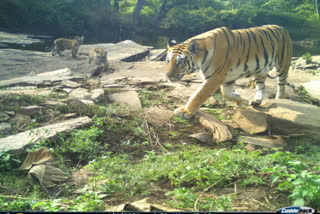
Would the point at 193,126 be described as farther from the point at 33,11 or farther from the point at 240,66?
the point at 33,11

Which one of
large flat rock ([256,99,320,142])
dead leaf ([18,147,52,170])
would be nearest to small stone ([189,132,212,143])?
large flat rock ([256,99,320,142])

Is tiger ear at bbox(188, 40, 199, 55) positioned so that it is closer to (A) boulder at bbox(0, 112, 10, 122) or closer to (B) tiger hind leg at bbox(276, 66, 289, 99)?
(B) tiger hind leg at bbox(276, 66, 289, 99)

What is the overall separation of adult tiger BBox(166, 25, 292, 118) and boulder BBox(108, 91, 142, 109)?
0.97 metres

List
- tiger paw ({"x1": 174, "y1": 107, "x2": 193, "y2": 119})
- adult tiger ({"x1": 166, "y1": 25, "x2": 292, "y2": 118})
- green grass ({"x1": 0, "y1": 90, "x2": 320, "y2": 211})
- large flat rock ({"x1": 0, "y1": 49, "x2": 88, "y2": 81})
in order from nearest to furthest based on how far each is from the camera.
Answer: green grass ({"x1": 0, "y1": 90, "x2": 320, "y2": 211}) < adult tiger ({"x1": 166, "y1": 25, "x2": 292, "y2": 118}) < tiger paw ({"x1": 174, "y1": 107, "x2": 193, "y2": 119}) < large flat rock ({"x1": 0, "y1": 49, "x2": 88, "y2": 81})

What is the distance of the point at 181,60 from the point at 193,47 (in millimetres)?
306

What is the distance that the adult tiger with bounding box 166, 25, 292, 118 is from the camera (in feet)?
15.0

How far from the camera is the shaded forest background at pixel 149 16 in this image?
20.4m

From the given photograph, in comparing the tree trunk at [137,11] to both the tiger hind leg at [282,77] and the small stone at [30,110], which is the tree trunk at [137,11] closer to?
the tiger hind leg at [282,77]

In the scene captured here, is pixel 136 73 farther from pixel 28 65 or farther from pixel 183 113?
pixel 183 113

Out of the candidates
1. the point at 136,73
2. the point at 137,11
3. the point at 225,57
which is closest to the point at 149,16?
the point at 137,11

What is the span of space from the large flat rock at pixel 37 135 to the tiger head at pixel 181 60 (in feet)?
5.43

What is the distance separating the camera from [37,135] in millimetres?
3496

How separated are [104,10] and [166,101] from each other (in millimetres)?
23297

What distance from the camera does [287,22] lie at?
20.7m
